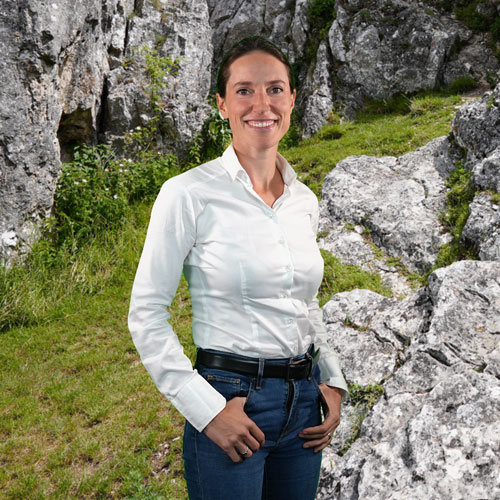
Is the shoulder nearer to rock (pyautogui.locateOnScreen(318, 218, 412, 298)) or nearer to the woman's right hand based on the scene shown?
the woman's right hand

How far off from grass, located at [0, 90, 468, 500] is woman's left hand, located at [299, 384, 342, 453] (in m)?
2.31

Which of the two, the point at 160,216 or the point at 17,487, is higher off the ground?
the point at 160,216

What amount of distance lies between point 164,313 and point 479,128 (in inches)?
261

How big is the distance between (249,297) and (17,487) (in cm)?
341

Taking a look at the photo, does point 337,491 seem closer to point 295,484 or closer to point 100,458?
point 295,484

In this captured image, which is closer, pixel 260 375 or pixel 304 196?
pixel 260 375

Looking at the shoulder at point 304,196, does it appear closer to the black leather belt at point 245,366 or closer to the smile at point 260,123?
the smile at point 260,123

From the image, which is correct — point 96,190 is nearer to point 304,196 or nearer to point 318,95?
point 318,95

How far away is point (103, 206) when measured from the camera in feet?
25.6

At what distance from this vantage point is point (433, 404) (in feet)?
9.41

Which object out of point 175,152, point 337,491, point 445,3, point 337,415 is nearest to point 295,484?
point 337,415

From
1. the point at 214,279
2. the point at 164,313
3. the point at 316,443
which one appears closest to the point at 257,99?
the point at 214,279

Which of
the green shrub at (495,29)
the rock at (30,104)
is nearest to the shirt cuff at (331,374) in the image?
the rock at (30,104)

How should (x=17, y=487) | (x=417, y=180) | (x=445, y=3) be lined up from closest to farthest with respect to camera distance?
(x=17, y=487) < (x=417, y=180) < (x=445, y=3)
